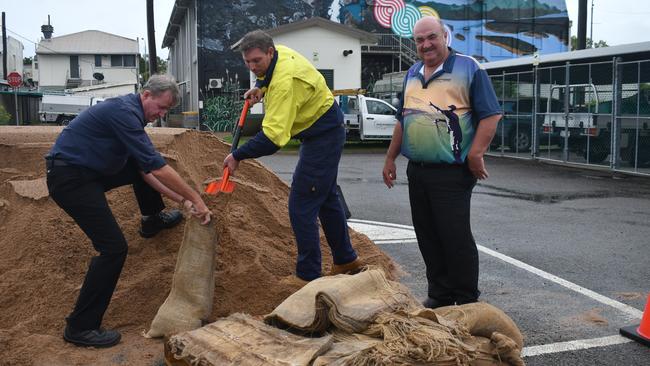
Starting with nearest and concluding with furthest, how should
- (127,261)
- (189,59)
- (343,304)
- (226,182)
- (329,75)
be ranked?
(343,304)
(226,182)
(127,261)
(329,75)
(189,59)

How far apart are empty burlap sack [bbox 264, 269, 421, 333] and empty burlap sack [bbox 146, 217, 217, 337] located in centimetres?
76

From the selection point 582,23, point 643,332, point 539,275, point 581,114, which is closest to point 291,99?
point 643,332

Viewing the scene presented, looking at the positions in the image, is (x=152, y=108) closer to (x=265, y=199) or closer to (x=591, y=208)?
(x=265, y=199)

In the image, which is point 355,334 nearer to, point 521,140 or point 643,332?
point 643,332

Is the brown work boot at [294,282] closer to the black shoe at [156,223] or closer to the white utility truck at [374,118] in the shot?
the black shoe at [156,223]

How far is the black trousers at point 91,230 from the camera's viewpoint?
12.6 feet

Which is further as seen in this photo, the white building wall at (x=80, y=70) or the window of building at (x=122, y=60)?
the window of building at (x=122, y=60)

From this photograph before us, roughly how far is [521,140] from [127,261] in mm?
16013

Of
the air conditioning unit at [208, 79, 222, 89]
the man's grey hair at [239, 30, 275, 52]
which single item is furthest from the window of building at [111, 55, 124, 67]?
the man's grey hair at [239, 30, 275, 52]

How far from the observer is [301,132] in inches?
181

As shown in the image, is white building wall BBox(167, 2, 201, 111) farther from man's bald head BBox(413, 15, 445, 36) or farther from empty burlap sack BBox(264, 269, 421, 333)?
empty burlap sack BBox(264, 269, 421, 333)

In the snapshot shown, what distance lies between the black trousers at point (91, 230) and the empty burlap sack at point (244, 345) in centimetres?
74

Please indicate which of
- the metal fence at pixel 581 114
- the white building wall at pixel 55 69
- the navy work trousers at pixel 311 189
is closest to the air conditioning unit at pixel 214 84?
the metal fence at pixel 581 114

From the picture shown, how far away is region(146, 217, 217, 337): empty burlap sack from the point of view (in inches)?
163
